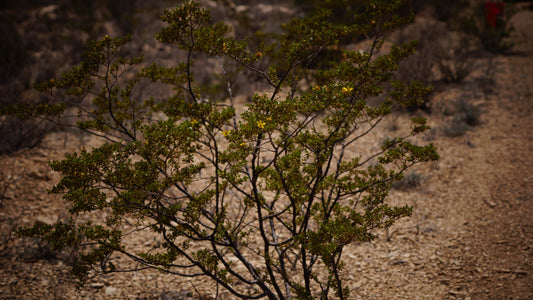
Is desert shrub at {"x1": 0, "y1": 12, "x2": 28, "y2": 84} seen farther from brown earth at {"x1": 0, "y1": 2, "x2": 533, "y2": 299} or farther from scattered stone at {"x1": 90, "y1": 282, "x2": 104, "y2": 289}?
scattered stone at {"x1": 90, "y1": 282, "x2": 104, "y2": 289}

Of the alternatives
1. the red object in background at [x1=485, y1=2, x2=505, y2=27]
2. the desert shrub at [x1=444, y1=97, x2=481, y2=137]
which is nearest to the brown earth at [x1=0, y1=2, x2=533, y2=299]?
the desert shrub at [x1=444, y1=97, x2=481, y2=137]

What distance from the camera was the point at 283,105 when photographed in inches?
75.7

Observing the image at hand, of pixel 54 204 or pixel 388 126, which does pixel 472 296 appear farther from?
pixel 54 204

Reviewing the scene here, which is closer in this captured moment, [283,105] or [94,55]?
[283,105]

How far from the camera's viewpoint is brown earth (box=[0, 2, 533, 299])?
3143mm

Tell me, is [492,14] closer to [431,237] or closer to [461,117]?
[461,117]

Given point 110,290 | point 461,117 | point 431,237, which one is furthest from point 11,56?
point 461,117

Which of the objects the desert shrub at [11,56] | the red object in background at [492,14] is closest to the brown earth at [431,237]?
the desert shrub at [11,56]

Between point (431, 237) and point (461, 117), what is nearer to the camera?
point (431, 237)

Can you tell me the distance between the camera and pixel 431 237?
392cm

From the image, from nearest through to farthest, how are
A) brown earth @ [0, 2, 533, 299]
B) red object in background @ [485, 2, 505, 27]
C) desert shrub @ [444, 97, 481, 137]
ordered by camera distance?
brown earth @ [0, 2, 533, 299] < desert shrub @ [444, 97, 481, 137] < red object in background @ [485, 2, 505, 27]

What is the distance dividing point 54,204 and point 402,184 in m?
5.24

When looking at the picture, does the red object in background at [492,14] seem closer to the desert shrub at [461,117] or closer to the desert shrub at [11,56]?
the desert shrub at [461,117]

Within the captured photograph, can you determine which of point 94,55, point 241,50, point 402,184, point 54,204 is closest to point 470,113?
point 402,184
